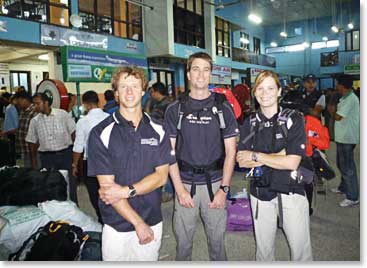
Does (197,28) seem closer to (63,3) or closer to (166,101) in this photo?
(63,3)

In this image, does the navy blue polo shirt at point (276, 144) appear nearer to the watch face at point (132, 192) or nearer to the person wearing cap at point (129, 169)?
the person wearing cap at point (129, 169)

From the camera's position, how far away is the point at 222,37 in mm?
12617

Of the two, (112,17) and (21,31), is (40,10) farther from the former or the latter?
(112,17)

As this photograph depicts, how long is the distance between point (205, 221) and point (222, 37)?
38.6ft

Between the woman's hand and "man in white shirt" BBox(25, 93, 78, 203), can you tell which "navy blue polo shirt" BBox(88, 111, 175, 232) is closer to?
the woman's hand

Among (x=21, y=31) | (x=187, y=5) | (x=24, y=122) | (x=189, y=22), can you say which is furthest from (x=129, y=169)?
(x=189, y=22)

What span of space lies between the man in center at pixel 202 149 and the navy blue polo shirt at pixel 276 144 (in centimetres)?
13

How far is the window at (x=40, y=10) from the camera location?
19.7ft

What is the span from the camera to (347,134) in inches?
119

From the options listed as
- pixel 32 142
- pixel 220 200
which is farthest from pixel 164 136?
pixel 32 142

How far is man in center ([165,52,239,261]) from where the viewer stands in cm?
167

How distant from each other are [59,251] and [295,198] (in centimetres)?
135

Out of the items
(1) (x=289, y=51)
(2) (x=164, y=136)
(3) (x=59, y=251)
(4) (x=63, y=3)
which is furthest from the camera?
(4) (x=63, y=3)

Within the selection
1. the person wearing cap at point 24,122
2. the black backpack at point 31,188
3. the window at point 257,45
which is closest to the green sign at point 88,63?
the person wearing cap at point 24,122
